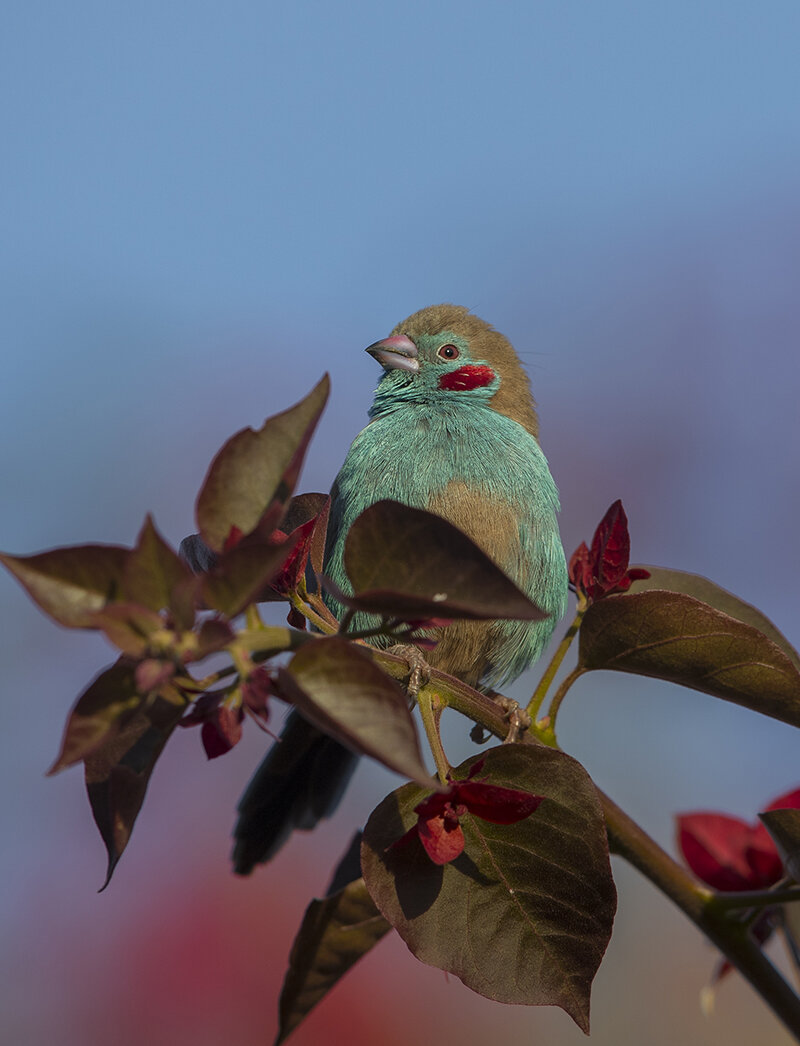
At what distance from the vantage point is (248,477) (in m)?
1.17

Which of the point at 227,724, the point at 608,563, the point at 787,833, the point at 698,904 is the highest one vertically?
the point at 227,724

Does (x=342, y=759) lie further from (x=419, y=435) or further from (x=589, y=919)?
(x=589, y=919)

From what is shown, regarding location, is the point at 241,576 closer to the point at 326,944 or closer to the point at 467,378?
the point at 326,944

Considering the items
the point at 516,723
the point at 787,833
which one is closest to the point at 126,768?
the point at 516,723

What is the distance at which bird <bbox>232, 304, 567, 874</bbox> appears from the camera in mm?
2812

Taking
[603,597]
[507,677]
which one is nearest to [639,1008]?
[507,677]

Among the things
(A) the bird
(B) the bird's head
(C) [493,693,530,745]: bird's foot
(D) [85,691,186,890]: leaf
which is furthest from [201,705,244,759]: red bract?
(B) the bird's head

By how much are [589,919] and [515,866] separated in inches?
4.3

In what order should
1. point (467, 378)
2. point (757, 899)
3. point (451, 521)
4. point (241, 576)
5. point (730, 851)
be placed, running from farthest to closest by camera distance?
point (467, 378) < point (451, 521) < point (730, 851) < point (757, 899) < point (241, 576)

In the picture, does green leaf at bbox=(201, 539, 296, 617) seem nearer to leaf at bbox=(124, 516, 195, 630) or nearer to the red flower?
leaf at bbox=(124, 516, 195, 630)

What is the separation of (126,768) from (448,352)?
2.78 metres

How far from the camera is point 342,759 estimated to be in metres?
2.92

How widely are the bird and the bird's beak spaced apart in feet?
0.68

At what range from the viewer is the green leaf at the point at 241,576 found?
3.24 feet
